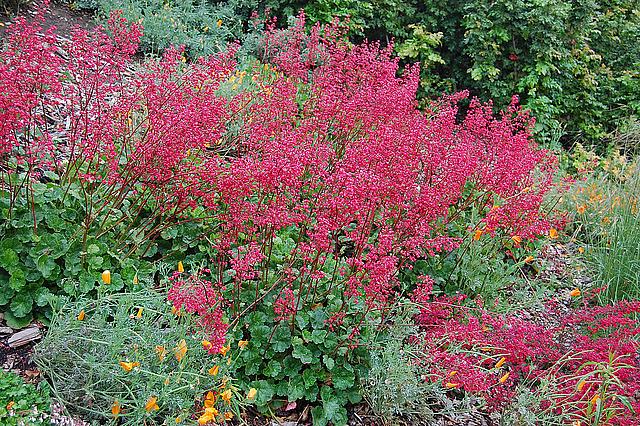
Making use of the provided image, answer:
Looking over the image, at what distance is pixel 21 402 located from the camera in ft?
7.75

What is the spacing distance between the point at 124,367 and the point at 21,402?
462mm

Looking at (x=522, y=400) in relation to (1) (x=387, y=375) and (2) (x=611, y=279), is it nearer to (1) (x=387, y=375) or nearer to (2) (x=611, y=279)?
(1) (x=387, y=375)

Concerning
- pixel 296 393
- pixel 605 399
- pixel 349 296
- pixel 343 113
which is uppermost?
pixel 343 113

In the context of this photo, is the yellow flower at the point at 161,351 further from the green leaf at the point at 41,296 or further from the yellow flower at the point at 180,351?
the green leaf at the point at 41,296

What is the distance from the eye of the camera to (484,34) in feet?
26.2

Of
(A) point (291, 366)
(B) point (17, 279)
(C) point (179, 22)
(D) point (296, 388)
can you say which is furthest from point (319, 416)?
(C) point (179, 22)

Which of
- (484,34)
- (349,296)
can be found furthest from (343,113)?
(484,34)

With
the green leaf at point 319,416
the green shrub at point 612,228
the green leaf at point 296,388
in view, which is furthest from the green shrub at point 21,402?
the green shrub at point 612,228

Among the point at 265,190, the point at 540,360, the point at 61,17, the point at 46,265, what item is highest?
the point at 265,190

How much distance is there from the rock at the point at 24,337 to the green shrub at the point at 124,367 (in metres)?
0.17

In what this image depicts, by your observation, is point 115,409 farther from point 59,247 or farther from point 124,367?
point 59,247

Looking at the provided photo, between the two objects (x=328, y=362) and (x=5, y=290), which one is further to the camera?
(x=328, y=362)

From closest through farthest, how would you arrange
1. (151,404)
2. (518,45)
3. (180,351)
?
(151,404) → (180,351) → (518,45)

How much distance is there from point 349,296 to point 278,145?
34.0 inches
